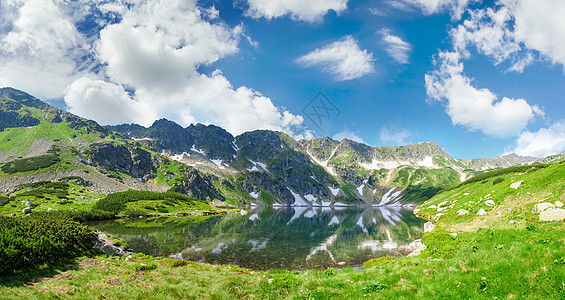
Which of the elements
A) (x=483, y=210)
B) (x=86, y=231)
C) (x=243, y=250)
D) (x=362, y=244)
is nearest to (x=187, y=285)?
(x=86, y=231)

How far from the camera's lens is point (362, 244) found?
187ft

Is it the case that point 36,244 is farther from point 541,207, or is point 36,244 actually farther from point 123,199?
point 123,199

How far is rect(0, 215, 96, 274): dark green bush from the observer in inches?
717

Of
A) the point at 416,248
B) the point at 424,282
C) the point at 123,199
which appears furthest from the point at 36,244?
the point at 123,199

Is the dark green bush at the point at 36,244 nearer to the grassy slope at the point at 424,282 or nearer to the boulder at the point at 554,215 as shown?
the grassy slope at the point at 424,282

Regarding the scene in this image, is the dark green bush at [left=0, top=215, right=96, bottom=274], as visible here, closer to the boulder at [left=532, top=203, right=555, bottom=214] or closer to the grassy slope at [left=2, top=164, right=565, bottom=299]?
the grassy slope at [left=2, top=164, right=565, bottom=299]

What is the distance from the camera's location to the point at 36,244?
2105 centimetres

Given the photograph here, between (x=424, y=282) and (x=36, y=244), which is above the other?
(x=36, y=244)

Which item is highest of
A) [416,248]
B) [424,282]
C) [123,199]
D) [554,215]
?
[554,215]

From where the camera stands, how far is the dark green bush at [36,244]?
18203mm

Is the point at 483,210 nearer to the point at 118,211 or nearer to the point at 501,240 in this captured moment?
the point at 501,240

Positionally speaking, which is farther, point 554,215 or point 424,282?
point 554,215

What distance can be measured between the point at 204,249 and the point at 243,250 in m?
8.46

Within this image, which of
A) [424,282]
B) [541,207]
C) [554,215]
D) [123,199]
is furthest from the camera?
[123,199]
